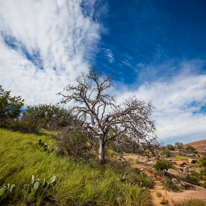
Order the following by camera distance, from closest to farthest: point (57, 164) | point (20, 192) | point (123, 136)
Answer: point (20, 192), point (57, 164), point (123, 136)

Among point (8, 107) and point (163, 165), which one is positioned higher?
point (8, 107)

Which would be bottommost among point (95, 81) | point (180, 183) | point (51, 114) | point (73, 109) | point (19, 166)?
point (180, 183)

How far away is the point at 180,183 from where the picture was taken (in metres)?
7.67

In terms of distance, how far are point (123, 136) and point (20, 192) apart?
5.51 m

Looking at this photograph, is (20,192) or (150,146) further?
(150,146)

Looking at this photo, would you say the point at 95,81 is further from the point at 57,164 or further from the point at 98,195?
the point at 98,195

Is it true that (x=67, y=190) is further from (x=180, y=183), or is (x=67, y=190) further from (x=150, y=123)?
(x=180, y=183)

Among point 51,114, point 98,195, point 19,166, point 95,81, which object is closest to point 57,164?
point 19,166

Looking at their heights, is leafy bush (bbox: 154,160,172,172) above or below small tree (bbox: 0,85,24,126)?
below

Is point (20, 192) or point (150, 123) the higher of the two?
point (150, 123)

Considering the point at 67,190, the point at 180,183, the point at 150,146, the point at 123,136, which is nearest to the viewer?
the point at 67,190

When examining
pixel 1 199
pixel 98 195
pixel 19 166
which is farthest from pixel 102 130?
pixel 1 199

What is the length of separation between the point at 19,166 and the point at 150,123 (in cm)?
739

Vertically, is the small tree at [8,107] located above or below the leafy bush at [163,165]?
above
